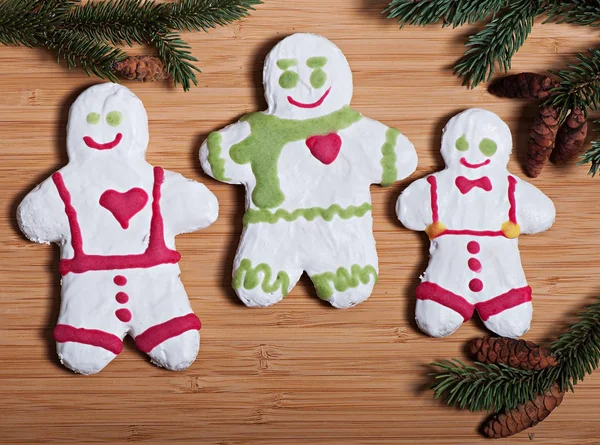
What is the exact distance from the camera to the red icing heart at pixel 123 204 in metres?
1.16

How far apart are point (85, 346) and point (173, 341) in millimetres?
141

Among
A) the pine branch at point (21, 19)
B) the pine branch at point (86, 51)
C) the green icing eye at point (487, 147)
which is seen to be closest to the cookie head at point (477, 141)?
the green icing eye at point (487, 147)

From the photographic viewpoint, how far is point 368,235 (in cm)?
117

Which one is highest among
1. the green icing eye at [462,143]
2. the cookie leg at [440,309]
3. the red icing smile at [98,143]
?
the green icing eye at [462,143]

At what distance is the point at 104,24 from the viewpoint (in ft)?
3.76

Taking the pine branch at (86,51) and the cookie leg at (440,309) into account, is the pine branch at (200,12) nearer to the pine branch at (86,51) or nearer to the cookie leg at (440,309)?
the pine branch at (86,51)

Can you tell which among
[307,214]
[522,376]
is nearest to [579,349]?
[522,376]

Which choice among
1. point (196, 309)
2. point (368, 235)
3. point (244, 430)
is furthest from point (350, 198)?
point (244, 430)

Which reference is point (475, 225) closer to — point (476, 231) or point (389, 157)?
point (476, 231)

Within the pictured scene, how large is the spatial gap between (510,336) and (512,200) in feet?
0.74

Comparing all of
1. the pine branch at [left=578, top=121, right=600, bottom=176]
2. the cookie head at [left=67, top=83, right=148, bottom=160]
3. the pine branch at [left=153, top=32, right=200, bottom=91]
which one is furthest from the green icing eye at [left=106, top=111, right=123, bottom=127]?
the pine branch at [left=578, top=121, right=600, bottom=176]

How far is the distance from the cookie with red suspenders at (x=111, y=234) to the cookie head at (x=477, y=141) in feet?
1.37

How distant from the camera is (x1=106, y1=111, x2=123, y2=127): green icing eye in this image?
1152 millimetres

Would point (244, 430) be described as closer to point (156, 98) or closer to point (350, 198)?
point (350, 198)
